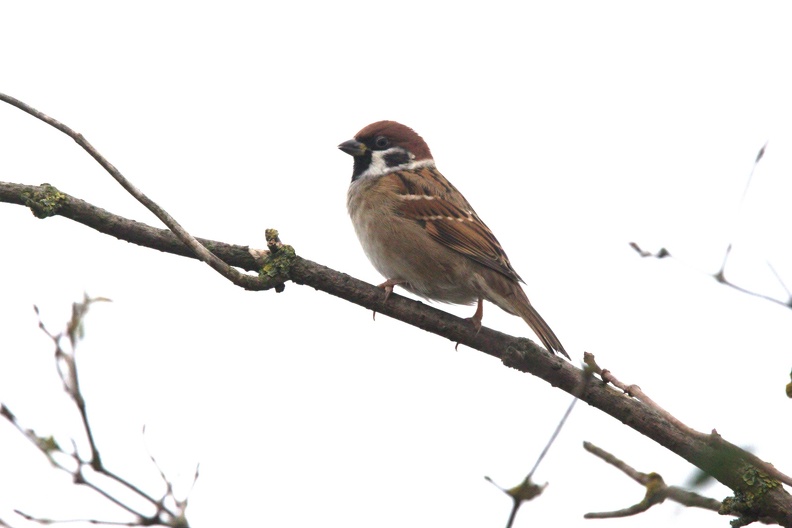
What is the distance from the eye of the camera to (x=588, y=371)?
1678 millimetres

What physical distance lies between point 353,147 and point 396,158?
302mm

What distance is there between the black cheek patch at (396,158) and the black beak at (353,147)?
166mm

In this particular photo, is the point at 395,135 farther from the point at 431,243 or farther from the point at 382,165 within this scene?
the point at 431,243

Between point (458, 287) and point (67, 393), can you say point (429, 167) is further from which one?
point (67, 393)

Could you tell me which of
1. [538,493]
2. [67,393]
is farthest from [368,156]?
[538,493]

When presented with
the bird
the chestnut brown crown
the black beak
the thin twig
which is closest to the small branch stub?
the thin twig

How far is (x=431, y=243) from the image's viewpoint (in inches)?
211

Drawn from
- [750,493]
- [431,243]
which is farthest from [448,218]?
[750,493]

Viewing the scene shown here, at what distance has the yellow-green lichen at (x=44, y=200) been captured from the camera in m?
3.31

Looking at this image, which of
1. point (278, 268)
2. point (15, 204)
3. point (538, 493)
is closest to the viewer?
point (538, 493)

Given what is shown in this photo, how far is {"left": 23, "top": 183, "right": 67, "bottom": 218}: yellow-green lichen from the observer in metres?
3.31

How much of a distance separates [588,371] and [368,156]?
4.68 meters

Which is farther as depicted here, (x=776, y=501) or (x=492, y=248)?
(x=492, y=248)

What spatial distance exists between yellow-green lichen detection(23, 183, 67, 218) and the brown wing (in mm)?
2513
